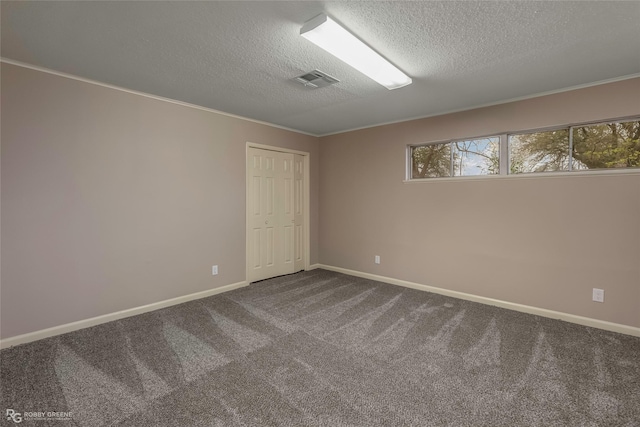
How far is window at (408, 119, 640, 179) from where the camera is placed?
275 centimetres

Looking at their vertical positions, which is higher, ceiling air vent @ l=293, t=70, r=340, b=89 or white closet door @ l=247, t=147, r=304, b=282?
ceiling air vent @ l=293, t=70, r=340, b=89

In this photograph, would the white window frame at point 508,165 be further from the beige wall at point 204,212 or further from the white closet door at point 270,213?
the white closet door at point 270,213

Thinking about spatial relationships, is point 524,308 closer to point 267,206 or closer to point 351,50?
point 351,50

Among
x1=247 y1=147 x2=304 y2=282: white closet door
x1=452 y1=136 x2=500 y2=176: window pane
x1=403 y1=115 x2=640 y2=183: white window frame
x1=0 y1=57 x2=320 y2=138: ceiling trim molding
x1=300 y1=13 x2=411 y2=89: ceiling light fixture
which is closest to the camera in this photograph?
x1=300 y1=13 x2=411 y2=89: ceiling light fixture

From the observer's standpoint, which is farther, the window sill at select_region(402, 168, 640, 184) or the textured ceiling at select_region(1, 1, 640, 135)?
the window sill at select_region(402, 168, 640, 184)

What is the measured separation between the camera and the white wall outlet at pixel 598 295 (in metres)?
2.76

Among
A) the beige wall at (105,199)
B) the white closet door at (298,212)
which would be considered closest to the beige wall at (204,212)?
the beige wall at (105,199)

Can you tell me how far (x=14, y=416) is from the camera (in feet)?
5.28

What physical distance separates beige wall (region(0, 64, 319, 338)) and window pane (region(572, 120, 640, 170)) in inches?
157

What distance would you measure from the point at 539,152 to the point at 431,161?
3.94ft

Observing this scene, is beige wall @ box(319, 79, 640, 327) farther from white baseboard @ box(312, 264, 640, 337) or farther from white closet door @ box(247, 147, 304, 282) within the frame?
white closet door @ box(247, 147, 304, 282)

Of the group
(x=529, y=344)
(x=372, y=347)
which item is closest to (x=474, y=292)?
(x=529, y=344)

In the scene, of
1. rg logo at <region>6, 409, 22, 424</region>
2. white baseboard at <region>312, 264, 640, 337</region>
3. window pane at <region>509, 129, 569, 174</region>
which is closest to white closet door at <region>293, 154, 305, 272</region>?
white baseboard at <region>312, 264, 640, 337</region>

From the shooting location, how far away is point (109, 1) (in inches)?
65.4
